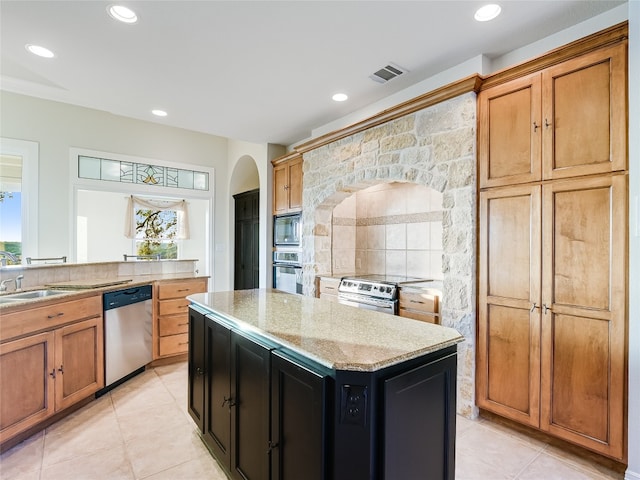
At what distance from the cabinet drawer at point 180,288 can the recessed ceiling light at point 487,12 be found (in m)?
3.48

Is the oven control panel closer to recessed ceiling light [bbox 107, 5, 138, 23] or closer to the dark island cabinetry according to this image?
the dark island cabinetry

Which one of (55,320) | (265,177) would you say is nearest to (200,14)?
(55,320)

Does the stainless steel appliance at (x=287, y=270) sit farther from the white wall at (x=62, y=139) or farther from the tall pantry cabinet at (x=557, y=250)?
the white wall at (x=62, y=139)

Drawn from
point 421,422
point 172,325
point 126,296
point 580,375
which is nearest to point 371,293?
point 580,375

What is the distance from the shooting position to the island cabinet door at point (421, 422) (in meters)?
1.15

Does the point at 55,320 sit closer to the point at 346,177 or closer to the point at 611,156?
the point at 346,177

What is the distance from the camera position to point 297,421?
124 centimetres

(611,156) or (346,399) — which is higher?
(611,156)

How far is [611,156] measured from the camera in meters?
1.89

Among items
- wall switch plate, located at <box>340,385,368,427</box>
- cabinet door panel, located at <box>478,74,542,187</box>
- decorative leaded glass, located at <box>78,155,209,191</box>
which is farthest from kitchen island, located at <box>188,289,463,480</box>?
decorative leaded glass, located at <box>78,155,209,191</box>

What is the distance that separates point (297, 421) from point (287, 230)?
3.47 m

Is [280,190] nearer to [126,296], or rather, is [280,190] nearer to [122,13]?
[126,296]

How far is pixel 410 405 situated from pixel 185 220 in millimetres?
6750

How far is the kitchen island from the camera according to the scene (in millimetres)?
1112
